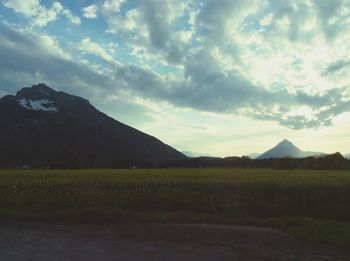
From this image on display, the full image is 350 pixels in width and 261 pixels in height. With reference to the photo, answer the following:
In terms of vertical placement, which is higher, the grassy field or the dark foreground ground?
the grassy field

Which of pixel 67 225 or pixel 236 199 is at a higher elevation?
pixel 236 199

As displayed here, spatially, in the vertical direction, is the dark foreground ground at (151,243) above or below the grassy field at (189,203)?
below

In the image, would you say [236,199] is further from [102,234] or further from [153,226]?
[102,234]

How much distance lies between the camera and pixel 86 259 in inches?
395

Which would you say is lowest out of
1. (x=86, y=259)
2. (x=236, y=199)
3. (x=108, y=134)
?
(x=86, y=259)

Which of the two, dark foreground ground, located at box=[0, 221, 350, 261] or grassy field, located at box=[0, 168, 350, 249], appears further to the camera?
grassy field, located at box=[0, 168, 350, 249]

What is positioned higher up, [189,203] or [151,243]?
[189,203]

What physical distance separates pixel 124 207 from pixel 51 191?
650cm

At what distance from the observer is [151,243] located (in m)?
12.5

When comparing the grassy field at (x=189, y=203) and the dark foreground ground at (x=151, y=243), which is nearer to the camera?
the dark foreground ground at (x=151, y=243)

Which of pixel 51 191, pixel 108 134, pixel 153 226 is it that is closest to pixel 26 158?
pixel 108 134

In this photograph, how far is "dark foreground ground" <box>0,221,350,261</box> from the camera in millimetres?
10703

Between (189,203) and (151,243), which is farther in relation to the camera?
(189,203)

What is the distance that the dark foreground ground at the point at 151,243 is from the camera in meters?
10.7
